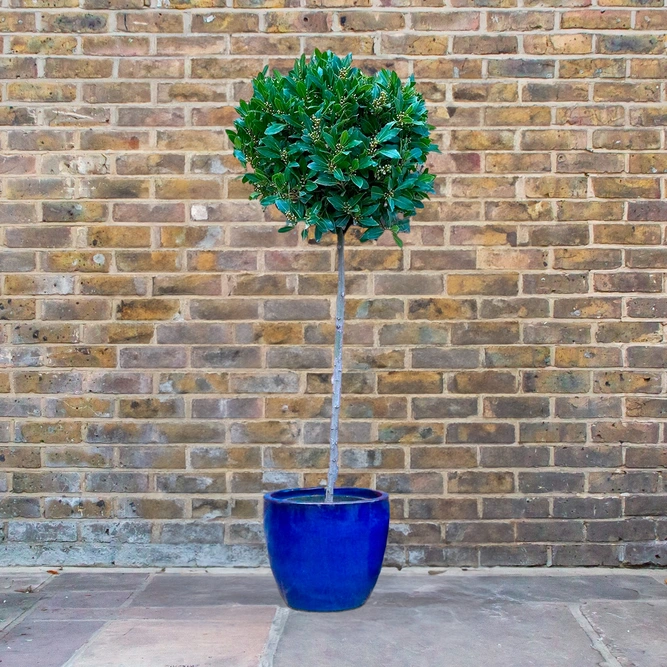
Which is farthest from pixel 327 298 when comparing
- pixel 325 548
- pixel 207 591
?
pixel 207 591

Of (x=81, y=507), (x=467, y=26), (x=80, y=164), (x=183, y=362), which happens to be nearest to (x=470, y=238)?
(x=467, y=26)

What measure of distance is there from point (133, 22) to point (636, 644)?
3.49 metres

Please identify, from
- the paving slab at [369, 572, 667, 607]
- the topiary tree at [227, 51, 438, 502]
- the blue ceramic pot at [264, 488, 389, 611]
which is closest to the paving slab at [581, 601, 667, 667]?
the paving slab at [369, 572, 667, 607]

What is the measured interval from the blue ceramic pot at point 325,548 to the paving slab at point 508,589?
244mm

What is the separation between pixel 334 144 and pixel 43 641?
6.89 feet

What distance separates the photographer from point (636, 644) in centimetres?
321

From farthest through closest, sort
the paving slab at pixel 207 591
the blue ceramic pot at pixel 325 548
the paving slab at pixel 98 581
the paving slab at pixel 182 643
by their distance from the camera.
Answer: the paving slab at pixel 98 581 < the paving slab at pixel 207 591 < the blue ceramic pot at pixel 325 548 < the paving slab at pixel 182 643

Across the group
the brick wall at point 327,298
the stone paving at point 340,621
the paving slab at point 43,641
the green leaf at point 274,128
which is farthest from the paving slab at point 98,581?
the green leaf at point 274,128

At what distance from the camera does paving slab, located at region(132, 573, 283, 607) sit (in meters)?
3.72

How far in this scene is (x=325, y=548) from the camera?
3439 mm

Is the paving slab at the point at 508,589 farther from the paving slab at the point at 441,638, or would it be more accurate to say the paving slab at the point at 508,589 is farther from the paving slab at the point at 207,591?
the paving slab at the point at 207,591

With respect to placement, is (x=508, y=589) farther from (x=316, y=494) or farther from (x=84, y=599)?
(x=84, y=599)

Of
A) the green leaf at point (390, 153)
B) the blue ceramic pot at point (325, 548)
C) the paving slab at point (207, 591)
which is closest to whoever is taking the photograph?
the green leaf at point (390, 153)

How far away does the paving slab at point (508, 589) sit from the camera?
376 cm
